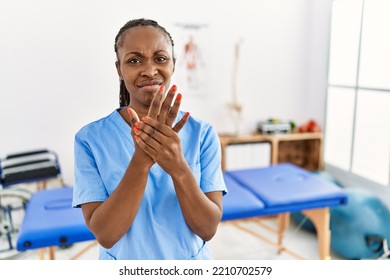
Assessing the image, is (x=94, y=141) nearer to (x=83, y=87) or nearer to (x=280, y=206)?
(x=83, y=87)

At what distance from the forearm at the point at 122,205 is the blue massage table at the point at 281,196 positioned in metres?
0.83

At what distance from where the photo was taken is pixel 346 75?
111 cm

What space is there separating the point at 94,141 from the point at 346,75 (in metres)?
0.79

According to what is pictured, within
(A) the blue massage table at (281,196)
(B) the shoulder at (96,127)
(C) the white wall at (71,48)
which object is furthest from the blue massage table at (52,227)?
(B) the shoulder at (96,127)

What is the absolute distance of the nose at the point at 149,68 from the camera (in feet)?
1.89

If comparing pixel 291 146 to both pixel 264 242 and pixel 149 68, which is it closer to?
pixel 264 242

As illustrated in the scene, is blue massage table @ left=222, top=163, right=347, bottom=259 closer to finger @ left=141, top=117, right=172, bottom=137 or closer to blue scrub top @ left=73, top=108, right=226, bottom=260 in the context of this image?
blue scrub top @ left=73, top=108, right=226, bottom=260

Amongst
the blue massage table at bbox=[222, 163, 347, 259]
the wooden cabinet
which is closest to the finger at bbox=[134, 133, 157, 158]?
the blue massage table at bbox=[222, 163, 347, 259]

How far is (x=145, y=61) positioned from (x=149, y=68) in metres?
0.01

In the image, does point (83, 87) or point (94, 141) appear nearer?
point (94, 141)

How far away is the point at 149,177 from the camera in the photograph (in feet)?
2.06

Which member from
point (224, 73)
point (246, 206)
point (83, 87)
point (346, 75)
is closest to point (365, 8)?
point (346, 75)

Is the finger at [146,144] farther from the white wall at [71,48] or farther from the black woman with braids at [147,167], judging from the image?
the white wall at [71,48]
